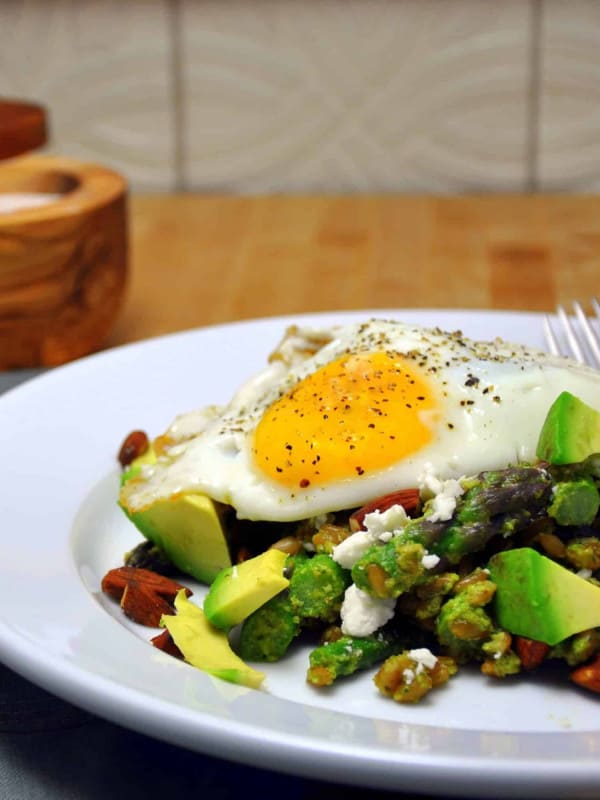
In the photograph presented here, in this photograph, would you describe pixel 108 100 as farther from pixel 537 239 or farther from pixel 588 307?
pixel 588 307

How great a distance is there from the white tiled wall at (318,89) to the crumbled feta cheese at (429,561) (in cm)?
374

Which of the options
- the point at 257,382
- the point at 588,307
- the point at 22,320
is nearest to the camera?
the point at 257,382

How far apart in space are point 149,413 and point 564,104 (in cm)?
321

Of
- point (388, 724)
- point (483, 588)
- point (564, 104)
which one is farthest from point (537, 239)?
point (388, 724)

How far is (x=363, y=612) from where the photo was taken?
1604 mm

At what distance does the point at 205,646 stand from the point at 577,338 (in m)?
1.18

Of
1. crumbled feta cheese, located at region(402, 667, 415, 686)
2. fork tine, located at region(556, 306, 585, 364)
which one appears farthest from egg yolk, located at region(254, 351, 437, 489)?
fork tine, located at region(556, 306, 585, 364)

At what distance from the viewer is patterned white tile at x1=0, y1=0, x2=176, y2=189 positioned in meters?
5.05

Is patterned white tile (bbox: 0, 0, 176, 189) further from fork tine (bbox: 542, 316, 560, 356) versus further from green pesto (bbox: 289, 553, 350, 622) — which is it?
green pesto (bbox: 289, 553, 350, 622)

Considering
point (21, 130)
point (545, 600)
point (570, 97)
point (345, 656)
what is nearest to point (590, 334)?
point (545, 600)

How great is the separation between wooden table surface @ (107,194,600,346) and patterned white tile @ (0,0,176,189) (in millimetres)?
256

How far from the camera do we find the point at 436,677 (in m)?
1.55

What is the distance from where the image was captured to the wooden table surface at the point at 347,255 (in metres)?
3.76

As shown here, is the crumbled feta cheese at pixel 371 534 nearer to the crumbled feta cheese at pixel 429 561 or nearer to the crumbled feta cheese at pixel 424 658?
the crumbled feta cheese at pixel 429 561
